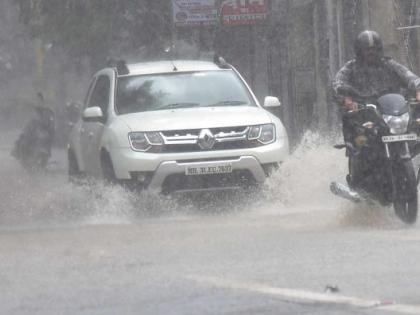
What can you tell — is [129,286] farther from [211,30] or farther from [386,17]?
[211,30]

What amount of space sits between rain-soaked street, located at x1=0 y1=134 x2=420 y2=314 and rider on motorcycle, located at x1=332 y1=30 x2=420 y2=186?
0.96m

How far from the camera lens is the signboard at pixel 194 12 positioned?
32.7 metres

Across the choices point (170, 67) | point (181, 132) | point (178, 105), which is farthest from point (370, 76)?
point (170, 67)

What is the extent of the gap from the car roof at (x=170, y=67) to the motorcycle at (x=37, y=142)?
474 inches

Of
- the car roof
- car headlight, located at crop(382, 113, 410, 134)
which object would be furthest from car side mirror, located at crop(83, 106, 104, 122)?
car headlight, located at crop(382, 113, 410, 134)

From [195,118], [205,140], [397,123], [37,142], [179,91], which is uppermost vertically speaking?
[179,91]

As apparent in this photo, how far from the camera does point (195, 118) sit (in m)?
14.9

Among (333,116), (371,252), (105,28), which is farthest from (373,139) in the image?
(105,28)

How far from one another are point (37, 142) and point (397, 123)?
57.8 feet

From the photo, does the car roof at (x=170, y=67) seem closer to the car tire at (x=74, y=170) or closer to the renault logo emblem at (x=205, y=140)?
the car tire at (x=74, y=170)

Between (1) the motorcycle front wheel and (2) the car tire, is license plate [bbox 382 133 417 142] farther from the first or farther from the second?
(2) the car tire

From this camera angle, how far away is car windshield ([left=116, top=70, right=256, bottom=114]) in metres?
15.7

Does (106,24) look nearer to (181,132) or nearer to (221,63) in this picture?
(221,63)

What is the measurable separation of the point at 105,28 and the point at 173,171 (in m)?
19.4
